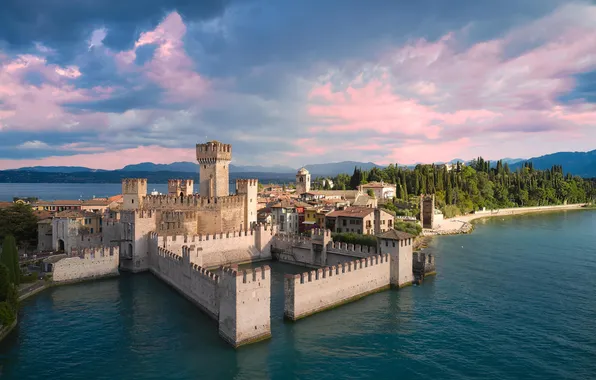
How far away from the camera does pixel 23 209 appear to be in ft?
119

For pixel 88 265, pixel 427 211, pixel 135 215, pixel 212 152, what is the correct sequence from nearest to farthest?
pixel 88 265
pixel 135 215
pixel 212 152
pixel 427 211

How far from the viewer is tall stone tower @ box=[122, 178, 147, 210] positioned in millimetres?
36094

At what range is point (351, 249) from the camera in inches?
1161

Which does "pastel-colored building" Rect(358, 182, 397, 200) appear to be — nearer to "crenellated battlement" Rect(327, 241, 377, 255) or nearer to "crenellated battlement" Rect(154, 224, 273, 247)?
"crenellated battlement" Rect(154, 224, 273, 247)

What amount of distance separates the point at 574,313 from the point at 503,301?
3.46 metres

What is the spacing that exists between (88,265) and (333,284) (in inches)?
683

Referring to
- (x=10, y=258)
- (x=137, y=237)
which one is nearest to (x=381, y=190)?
(x=137, y=237)

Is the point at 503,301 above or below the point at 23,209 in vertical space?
below

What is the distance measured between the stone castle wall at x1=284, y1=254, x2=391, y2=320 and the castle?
0.05 m

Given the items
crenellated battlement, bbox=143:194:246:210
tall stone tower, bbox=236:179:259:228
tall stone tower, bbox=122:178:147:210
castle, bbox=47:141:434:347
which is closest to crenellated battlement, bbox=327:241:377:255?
castle, bbox=47:141:434:347

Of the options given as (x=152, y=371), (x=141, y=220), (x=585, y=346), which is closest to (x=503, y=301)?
(x=585, y=346)

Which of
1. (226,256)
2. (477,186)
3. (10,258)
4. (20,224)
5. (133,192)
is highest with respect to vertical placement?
(477,186)

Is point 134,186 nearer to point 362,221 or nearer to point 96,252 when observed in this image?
point 96,252

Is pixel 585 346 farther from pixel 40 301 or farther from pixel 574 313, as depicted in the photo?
pixel 40 301
